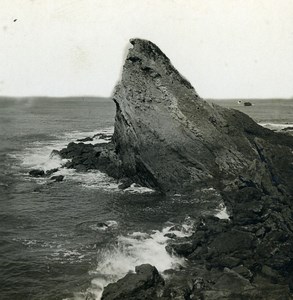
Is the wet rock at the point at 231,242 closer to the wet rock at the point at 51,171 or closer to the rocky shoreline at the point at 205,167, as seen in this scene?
the rocky shoreline at the point at 205,167

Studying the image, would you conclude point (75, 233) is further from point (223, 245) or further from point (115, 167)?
point (115, 167)

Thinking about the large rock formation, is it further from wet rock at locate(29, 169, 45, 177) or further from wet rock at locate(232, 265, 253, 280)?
wet rock at locate(232, 265, 253, 280)

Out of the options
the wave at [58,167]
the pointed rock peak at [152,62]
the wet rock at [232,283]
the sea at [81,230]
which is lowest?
the sea at [81,230]

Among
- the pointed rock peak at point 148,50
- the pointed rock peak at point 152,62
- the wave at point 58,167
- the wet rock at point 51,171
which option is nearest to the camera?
the wave at point 58,167

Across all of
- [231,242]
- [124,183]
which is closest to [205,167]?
[124,183]

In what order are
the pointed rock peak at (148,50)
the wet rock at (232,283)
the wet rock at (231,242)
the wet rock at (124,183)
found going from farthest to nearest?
1. the pointed rock peak at (148,50)
2. the wet rock at (124,183)
3. the wet rock at (231,242)
4. the wet rock at (232,283)

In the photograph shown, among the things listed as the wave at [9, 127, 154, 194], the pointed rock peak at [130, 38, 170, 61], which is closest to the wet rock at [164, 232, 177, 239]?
the wave at [9, 127, 154, 194]

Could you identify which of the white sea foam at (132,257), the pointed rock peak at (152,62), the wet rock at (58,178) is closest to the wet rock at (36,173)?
the wet rock at (58,178)
